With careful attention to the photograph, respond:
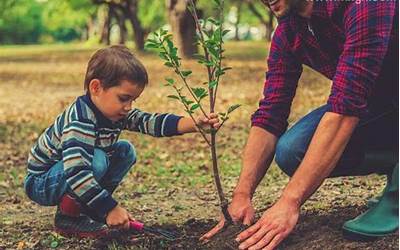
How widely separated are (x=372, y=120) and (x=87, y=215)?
4.87 feet

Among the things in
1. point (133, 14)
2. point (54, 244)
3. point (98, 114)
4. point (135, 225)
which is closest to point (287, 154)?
point (135, 225)

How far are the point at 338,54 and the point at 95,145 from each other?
48.5 inches

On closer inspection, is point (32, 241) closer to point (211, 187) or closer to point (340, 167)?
point (340, 167)

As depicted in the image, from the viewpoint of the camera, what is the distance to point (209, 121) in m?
3.52

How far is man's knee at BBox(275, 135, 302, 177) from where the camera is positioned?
356 centimetres

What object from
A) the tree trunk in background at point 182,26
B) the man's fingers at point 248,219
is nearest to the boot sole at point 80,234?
the man's fingers at point 248,219

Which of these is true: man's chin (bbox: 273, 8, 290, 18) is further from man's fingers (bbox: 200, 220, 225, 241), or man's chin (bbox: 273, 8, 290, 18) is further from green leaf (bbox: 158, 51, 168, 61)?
man's fingers (bbox: 200, 220, 225, 241)

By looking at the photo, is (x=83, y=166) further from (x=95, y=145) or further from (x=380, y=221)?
(x=380, y=221)

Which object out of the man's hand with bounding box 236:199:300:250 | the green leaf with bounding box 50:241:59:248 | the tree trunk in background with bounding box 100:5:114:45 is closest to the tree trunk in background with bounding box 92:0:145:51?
the tree trunk in background with bounding box 100:5:114:45

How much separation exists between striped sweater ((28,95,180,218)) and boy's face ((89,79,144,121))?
4 cm

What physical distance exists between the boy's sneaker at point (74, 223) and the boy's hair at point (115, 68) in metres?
0.65

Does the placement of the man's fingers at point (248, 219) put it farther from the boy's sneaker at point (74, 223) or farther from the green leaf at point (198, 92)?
the boy's sneaker at point (74, 223)


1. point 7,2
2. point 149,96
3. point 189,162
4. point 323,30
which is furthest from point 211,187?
point 7,2

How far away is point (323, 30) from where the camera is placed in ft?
11.1
